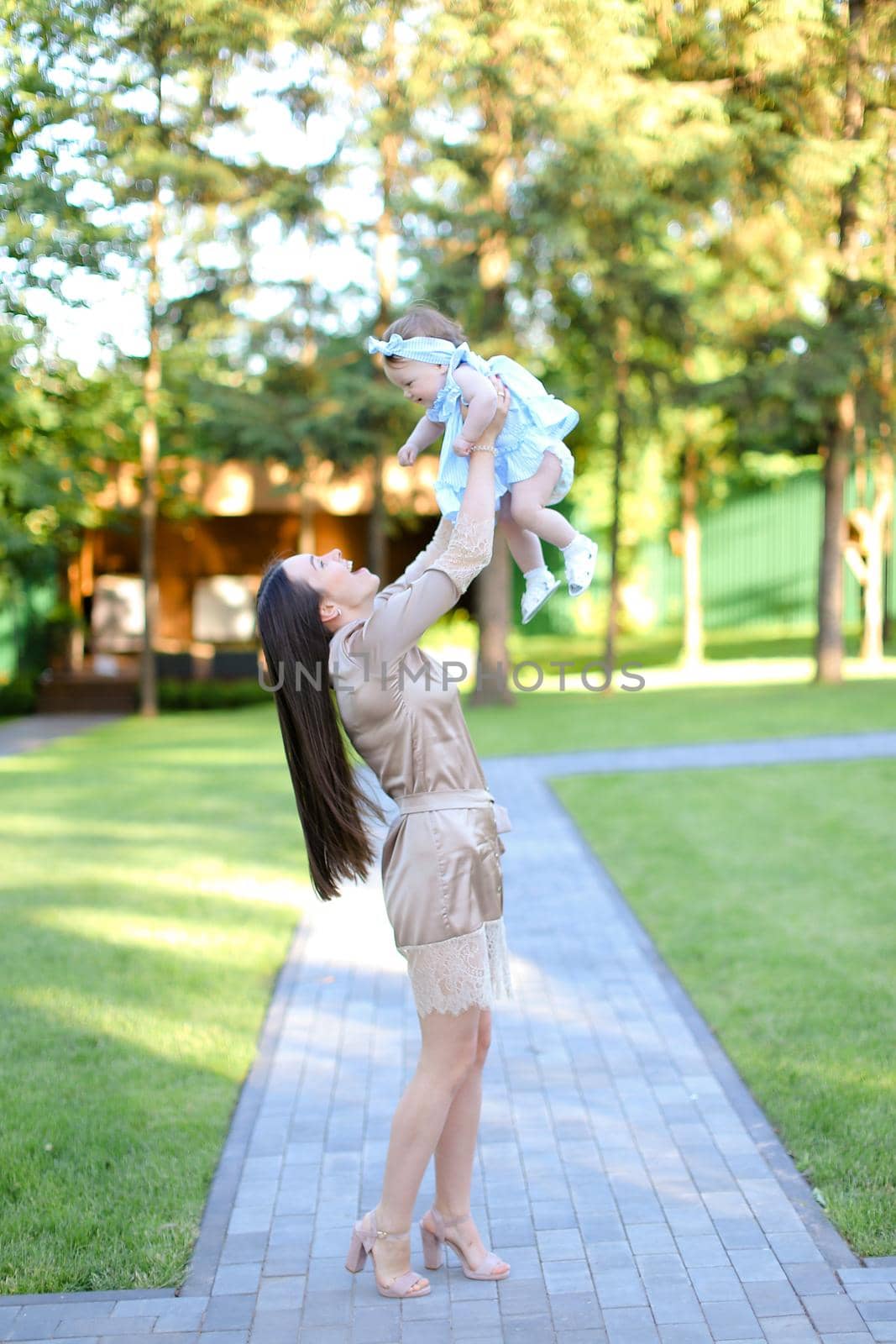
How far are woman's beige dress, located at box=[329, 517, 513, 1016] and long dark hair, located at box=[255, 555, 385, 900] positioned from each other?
96 millimetres

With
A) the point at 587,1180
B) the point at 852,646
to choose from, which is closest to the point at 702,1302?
the point at 587,1180

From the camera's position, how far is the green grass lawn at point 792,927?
397 cm

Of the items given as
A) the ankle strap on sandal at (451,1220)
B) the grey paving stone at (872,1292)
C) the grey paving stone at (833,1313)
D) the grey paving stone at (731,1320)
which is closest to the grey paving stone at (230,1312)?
the ankle strap on sandal at (451,1220)

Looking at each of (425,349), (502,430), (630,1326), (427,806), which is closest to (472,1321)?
(630,1326)

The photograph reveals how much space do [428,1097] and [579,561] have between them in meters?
1.30

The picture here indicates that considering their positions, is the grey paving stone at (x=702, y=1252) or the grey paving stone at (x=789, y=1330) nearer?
the grey paving stone at (x=789, y=1330)

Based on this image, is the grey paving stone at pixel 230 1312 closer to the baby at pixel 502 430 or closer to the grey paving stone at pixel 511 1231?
the grey paving stone at pixel 511 1231

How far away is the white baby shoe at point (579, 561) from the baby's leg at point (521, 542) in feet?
0.26

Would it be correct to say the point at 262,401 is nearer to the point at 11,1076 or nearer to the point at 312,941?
the point at 312,941

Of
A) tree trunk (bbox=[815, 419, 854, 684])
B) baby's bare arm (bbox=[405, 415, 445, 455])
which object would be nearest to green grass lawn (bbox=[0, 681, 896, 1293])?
baby's bare arm (bbox=[405, 415, 445, 455])

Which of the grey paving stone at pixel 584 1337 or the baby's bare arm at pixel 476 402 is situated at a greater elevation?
the baby's bare arm at pixel 476 402

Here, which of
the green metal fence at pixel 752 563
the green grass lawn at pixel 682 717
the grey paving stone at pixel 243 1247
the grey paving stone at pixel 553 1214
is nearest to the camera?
the grey paving stone at pixel 243 1247

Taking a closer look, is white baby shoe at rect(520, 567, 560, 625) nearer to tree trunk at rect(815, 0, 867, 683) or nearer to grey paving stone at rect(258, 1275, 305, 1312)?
grey paving stone at rect(258, 1275, 305, 1312)

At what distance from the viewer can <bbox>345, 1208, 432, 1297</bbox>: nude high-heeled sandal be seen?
3100 millimetres
